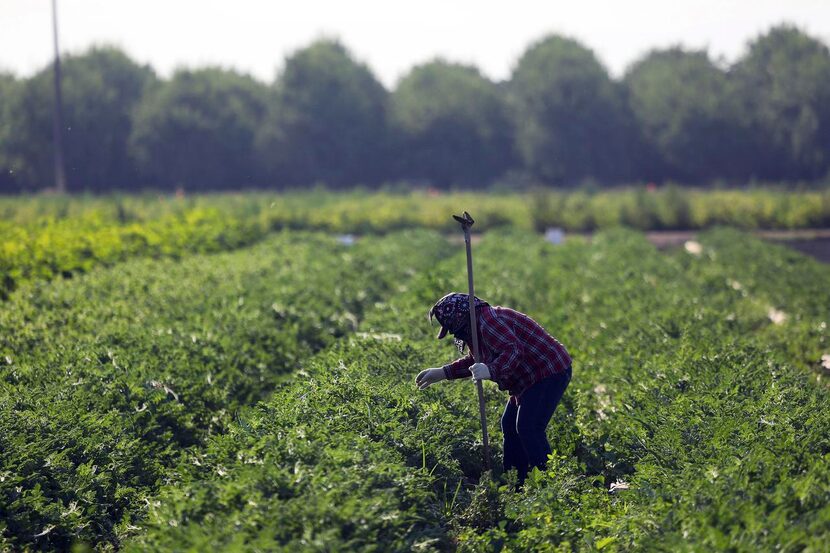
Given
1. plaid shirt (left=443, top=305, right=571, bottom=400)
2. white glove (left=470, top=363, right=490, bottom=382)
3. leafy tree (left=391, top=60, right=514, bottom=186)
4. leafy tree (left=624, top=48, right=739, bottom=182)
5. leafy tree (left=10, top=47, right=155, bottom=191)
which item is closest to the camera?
white glove (left=470, top=363, right=490, bottom=382)

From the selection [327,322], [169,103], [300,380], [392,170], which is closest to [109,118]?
[169,103]

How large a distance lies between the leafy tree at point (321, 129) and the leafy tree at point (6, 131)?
17.7m

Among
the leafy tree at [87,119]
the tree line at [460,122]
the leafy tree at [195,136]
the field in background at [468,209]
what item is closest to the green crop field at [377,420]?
the field in background at [468,209]

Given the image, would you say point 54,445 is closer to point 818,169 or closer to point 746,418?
point 746,418

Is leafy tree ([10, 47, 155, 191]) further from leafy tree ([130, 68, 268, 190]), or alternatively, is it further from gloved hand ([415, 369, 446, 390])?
gloved hand ([415, 369, 446, 390])

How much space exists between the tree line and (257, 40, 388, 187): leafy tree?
0.33 feet

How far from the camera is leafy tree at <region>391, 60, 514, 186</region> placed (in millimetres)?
68625

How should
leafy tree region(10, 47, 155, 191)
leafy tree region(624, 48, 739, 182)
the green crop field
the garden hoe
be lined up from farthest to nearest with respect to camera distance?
1. leafy tree region(624, 48, 739, 182)
2. leafy tree region(10, 47, 155, 191)
3. the garden hoe
4. the green crop field

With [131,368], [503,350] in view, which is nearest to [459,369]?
[503,350]

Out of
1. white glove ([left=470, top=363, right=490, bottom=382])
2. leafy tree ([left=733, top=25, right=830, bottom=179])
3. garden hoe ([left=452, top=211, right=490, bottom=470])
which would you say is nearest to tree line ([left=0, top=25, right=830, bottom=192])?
leafy tree ([left=733, top=25, right=830, bottom=179])

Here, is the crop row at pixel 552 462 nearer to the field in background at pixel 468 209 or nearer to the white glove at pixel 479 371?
the white glove at pixel 479 371

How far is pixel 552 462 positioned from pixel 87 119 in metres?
57.6

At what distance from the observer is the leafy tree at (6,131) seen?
4064cm

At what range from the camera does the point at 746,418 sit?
6.74m
